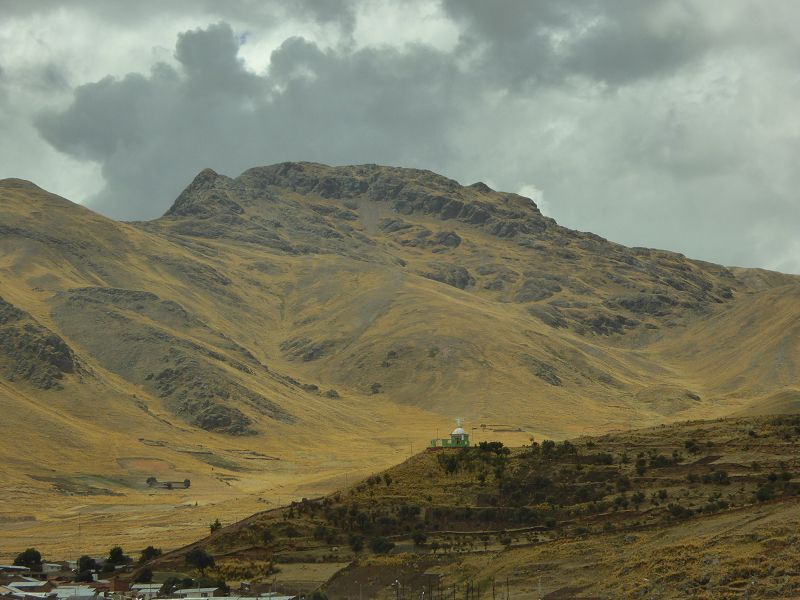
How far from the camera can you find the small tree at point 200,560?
91188 millimetres

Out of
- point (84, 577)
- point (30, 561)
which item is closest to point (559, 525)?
point (84, 577)

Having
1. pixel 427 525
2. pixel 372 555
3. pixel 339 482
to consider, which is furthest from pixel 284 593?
pixel 339 482

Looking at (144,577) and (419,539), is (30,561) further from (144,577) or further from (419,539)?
(419,539)

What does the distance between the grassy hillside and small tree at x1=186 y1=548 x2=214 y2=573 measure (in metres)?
0.73

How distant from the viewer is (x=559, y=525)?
90875 millimetres

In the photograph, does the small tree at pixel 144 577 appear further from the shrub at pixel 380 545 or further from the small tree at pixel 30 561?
the shrub at pixel 380 545

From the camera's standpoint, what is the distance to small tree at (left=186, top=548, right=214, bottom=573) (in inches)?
3590

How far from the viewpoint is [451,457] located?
109938 millimetres

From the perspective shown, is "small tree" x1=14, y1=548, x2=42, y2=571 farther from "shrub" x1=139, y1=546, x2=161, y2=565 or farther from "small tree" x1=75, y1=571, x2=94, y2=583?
"shrub" x1=139, y1=546, x2=161, y2=565

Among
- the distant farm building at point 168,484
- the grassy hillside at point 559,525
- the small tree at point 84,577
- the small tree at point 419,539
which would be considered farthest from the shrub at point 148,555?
the distant farm building at point 168,484

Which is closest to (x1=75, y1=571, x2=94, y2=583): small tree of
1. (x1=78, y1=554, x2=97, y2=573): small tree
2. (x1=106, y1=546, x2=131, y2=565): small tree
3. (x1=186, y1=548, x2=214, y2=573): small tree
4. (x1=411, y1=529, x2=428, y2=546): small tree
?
(x1=78, y1=554, x2=97, y2=573): small tree

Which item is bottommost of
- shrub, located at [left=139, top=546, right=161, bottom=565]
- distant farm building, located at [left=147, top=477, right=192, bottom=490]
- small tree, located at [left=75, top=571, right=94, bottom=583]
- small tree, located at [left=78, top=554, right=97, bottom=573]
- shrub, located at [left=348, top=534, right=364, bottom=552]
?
small tree, located at [left=75, top=571, right=94, bottom=583]

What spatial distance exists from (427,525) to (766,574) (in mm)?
35303

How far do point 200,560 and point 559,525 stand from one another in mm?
27041
